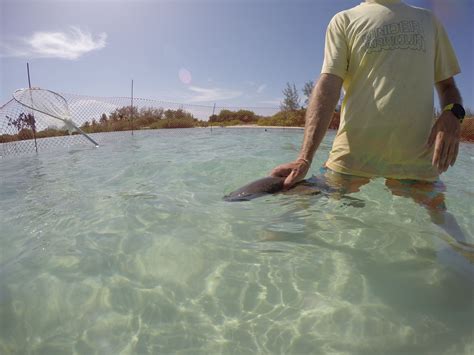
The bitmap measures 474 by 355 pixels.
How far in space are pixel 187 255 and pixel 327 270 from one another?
0.92 metres

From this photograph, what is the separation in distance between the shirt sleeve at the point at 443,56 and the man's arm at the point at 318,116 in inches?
31.9

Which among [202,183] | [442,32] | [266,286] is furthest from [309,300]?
[202,183]

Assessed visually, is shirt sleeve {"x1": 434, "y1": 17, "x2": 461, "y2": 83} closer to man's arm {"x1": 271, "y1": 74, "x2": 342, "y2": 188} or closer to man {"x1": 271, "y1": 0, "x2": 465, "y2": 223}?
man {"x1": 271, "y1": 0, "x2": 465, "y2": 223}

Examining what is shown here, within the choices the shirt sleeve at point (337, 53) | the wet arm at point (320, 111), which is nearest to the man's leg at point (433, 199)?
the wet arm at point (320, 111)

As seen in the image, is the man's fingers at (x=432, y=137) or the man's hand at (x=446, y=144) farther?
the man's fingers at (x=432, y=137)

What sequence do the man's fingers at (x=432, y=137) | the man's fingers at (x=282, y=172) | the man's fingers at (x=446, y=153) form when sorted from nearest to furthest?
the man's fingers at (x=446, y=153) → the man's fingers at (x=432, y=137) → the man's fingers at (x=282, y=172)

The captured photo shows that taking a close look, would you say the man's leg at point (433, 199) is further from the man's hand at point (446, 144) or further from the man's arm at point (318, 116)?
the man's arm at point (318, 116)

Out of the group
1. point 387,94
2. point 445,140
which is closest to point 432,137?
point 445,140

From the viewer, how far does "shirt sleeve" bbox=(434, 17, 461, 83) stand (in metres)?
2.19

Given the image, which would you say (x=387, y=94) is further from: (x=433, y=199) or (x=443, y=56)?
(x=433, y=199)

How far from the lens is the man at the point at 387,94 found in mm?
2064

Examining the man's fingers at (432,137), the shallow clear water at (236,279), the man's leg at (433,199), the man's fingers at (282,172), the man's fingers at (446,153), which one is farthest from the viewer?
the man's fingers at (282,172)

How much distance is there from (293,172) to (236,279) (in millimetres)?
962

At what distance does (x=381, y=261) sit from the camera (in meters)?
1.79
